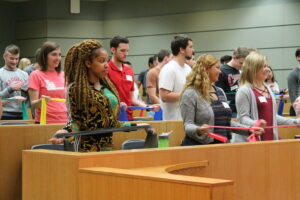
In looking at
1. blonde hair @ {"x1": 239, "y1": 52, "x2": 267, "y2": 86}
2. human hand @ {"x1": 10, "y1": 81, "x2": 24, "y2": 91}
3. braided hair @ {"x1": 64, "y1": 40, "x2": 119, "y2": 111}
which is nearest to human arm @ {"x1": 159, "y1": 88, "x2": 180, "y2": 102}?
blonde hair @ {"x1": 239, "y1": 52, "x2": 267, "y2": 86}

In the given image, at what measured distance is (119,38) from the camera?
6.01 metres

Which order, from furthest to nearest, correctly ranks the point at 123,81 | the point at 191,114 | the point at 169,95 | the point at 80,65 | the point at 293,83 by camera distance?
1. the point at 293,83
2. the point at 123,81
3. the point at 169,95
4. the point at 191,114
5. the point at 80,65

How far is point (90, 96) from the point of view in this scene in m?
3.34

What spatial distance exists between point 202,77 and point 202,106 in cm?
23

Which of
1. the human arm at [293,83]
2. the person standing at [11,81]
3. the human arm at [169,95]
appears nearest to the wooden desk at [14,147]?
the human arm at [169,95]

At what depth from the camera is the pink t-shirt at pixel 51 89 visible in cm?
541

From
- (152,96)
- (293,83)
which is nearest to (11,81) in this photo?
(152,96)

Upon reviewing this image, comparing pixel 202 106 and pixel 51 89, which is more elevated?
pixel 51 89

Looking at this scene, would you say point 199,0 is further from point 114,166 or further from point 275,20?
point 114,166

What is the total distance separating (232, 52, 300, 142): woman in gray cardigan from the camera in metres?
4.66

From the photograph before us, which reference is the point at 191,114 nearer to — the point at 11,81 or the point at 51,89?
the point at 51,89

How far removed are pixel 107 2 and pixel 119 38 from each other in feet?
33.0

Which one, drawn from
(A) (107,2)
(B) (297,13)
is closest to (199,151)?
(B) (297,13)

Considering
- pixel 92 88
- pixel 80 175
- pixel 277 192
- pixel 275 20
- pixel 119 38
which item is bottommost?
pixel 277 192
